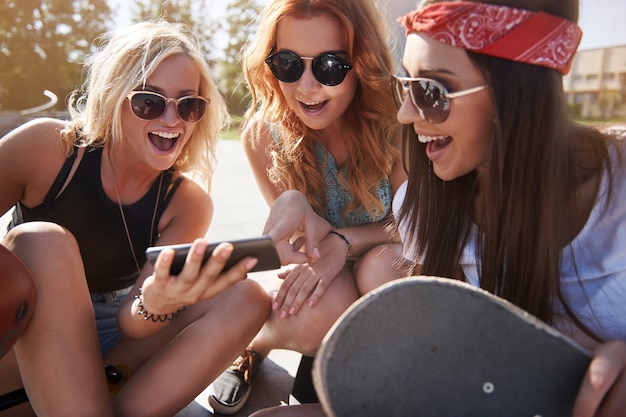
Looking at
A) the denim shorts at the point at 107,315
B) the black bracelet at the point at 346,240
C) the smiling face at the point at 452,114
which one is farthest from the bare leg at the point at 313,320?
the smiling face at the point at 452,114

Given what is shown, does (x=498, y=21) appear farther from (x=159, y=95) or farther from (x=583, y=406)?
(x=159, y=95)

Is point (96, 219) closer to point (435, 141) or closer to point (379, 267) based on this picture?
point (379, 267)

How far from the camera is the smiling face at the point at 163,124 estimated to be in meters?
2.30

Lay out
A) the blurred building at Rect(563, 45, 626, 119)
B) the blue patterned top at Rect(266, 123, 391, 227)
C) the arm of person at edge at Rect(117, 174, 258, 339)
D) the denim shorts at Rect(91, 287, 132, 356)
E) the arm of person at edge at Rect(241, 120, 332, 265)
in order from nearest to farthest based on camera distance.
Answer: the arm of person at edge at Rect(117, 174, 258, 339), the arm of person at edge at Rect(241, 120, 332, 265), the denim shorts at Rect(91, 287, 132, 356), the blue patterned top at Rect(266, 123, 391, 227), the blurred building at Rect(563, 45, 626, 119)

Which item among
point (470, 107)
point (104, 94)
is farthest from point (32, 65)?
point (470, 107)

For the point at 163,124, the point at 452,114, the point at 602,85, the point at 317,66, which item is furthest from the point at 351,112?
the point at 602,85

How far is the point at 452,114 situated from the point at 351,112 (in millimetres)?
1066

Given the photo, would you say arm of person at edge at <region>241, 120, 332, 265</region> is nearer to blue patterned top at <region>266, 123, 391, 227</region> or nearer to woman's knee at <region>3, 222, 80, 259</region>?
blue patterned top at <region>266, 123, 391, 227</region>

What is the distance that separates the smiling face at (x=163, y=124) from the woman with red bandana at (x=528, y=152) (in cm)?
103

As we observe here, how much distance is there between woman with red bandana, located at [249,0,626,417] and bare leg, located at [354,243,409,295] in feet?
1.72

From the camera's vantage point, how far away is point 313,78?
2393 mm

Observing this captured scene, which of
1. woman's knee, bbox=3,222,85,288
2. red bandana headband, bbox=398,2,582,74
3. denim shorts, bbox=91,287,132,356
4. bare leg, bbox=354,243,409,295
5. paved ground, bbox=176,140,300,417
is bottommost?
paved ground, bbox=176,140,300,417

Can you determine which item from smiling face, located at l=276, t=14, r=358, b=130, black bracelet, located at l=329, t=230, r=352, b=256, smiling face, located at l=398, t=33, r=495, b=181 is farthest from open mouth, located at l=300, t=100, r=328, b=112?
smiling face, located at l=398, t=33, r=495, b=181

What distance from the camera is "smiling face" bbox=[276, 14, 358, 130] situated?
237 cm
